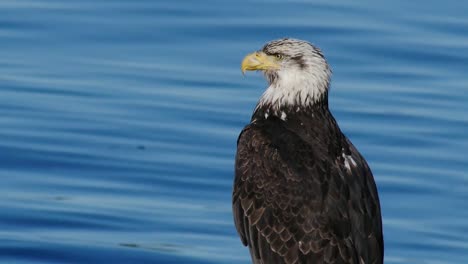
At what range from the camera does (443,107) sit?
1697 centimetres

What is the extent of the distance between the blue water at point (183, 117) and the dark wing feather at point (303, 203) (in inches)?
78.9

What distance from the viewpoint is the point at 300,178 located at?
11.5 metres

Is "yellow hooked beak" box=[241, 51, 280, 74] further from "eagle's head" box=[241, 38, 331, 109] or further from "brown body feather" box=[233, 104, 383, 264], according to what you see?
"brown body feather" box=[233, 104, 383, 264]

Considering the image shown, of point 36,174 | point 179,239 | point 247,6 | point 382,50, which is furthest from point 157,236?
point 247,6

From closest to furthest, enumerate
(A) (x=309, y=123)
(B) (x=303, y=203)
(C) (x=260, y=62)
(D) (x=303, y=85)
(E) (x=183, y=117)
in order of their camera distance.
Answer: (B) (x=303, y=203) < (A) (x=309, y=123) < (D) (x=303, y=85) < (C) (x=260, y=62) < (E) (x=183, y=117)

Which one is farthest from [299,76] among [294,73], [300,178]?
[300,178]

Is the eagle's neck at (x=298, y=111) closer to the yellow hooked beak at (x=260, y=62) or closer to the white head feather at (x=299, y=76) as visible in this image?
the white head feather at (x=299, y=76)

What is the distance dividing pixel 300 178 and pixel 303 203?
16cm

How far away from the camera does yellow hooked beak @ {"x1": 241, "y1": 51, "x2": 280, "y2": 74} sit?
12.1m

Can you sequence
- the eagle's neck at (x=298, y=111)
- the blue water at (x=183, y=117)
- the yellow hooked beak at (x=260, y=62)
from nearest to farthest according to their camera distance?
the eagle's neck at (x=298, y=111)
the yellow hooked beak at (x=260, y=62)
the blue water at (x=183, y=117)

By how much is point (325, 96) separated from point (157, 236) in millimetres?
2672

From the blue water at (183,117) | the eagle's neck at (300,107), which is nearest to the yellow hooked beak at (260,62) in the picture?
the eagle's neck at (300,107)

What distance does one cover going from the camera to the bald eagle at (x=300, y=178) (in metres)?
11.4

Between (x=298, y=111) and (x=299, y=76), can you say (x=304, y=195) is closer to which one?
(x=298, y=111)
